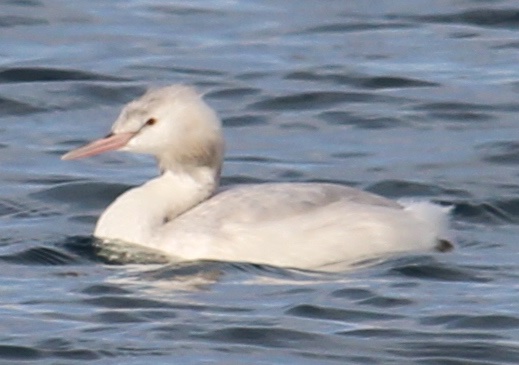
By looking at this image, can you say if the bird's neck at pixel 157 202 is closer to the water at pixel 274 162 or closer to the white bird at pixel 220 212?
the white bird at pixel 220 212

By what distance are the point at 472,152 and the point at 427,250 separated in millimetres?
2955

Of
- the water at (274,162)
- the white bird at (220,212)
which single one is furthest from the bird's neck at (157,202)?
the water at (274,162)

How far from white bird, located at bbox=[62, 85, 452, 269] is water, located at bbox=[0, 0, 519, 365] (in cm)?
16

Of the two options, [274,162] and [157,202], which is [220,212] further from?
[274,162]

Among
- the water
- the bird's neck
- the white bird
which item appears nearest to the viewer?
the water

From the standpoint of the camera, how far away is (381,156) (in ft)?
48.8

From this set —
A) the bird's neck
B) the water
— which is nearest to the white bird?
the bird's neck

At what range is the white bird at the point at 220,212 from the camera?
11.8m

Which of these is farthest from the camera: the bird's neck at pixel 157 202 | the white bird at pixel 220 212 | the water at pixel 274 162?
the bird's neck at pixel 157 202

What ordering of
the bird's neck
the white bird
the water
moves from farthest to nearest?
the bird's neck, the white bird, the water

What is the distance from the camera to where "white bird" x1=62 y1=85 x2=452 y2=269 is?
1181 centimetres

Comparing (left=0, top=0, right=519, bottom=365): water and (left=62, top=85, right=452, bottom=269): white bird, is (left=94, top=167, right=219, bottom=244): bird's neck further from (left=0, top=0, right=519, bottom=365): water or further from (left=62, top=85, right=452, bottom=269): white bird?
(left=0, top=0, right=519, bottom=365): water

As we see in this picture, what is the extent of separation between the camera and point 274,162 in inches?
581

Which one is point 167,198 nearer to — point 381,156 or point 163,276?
point 163,276
